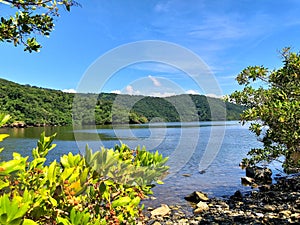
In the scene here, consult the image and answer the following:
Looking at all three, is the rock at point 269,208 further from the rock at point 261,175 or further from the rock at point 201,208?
the rock at point 261,175

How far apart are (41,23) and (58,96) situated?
139228 millimetres

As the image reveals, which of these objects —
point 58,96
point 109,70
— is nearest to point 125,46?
point 109,70

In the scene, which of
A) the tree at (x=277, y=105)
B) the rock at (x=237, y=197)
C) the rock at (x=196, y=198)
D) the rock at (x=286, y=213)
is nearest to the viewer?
the tree at (x=277, y=105)

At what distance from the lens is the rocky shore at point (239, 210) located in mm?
11774

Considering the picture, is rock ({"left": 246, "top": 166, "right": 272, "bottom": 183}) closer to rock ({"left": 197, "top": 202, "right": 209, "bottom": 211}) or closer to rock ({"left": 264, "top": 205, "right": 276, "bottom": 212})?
rock ({"left": 264, "top": 205, "right": 276, "bottom": 212})

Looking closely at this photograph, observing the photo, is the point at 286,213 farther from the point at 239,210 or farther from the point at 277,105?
the point at 277,105

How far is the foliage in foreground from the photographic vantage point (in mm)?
2197

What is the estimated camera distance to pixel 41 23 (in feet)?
15.0

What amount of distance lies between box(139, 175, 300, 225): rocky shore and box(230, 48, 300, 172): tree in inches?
125

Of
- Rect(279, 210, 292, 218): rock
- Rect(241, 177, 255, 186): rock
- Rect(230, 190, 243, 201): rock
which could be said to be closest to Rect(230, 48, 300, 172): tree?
Rect(279, 210, 292, 218): rock

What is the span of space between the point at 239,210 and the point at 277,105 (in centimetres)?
770

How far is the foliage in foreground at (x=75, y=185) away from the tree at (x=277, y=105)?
5514mm

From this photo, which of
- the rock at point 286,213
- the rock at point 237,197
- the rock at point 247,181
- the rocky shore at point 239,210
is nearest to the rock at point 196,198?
the rocky shore at point 239,210

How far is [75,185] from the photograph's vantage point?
2500mm
